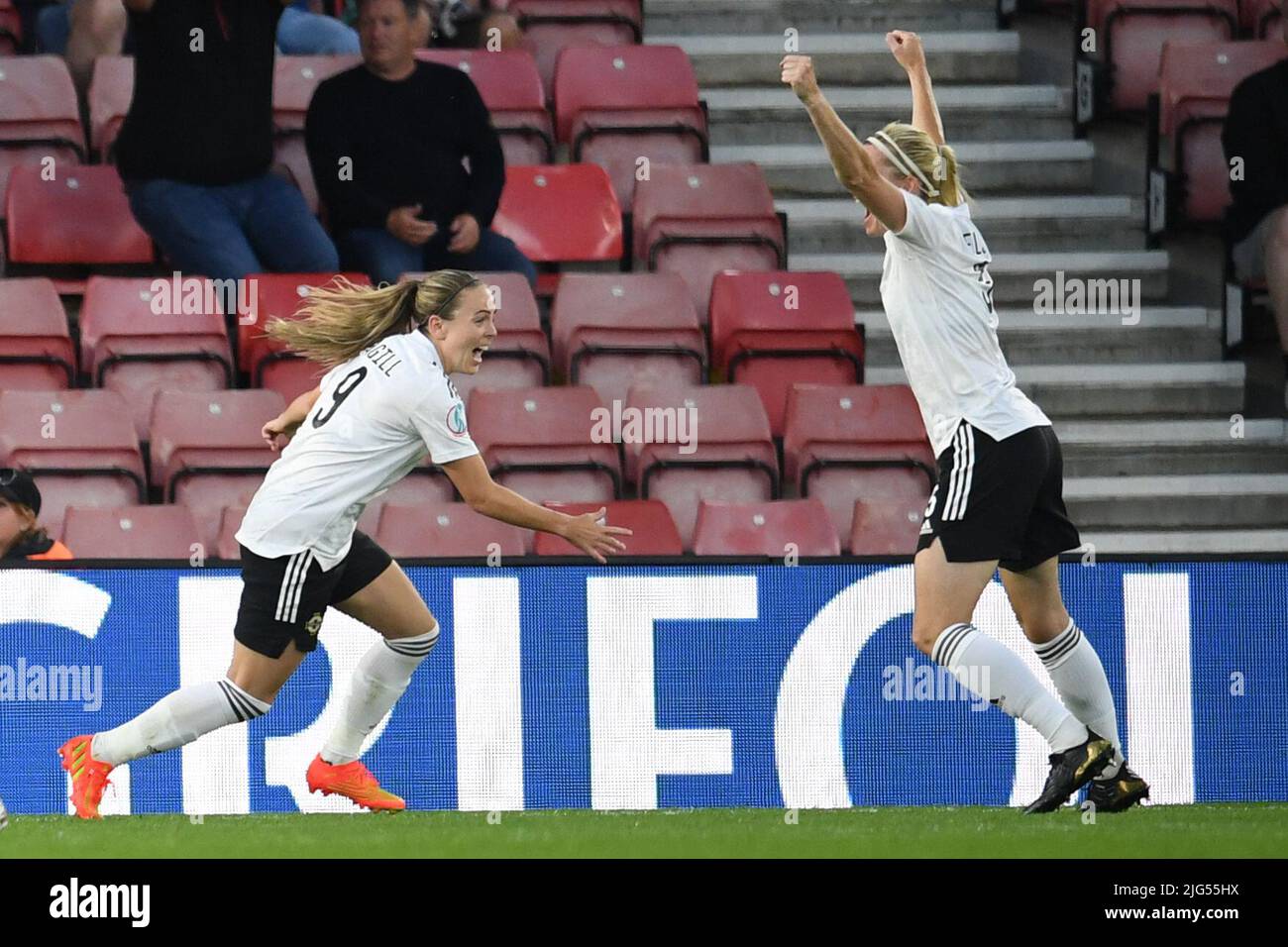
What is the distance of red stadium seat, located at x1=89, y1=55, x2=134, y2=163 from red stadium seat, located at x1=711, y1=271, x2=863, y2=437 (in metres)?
2.98

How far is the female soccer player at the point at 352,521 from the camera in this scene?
6133mm

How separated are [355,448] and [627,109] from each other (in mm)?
4926

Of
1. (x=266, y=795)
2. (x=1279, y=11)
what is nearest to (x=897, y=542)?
(x=266, y=795)

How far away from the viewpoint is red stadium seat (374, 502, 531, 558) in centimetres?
811

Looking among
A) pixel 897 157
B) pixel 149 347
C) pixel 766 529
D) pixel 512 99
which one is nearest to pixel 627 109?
pixel 512 99

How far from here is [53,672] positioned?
696 cm

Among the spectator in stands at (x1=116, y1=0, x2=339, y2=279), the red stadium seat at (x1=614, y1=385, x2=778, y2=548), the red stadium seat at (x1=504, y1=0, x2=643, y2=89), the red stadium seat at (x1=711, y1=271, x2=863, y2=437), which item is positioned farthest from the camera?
the red stadium seat at (x1=504, y1=0, x2=643, y2=89)

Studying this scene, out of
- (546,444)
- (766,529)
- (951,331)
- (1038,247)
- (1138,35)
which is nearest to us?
(951,331)

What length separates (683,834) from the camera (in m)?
6.26

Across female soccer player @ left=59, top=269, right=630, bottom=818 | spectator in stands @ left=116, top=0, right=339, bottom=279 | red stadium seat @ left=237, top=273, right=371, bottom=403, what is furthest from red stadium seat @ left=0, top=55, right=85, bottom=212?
female soccer player @ left=59, top=269, right=630, bottom=818

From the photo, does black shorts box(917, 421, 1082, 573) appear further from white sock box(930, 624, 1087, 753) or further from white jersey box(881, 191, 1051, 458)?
white sock box(930, 624, 1087, 753)

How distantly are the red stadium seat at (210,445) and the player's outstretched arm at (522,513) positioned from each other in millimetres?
2522

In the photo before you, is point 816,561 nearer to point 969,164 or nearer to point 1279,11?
point 969,164

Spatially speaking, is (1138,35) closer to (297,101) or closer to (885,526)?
(885,526)
